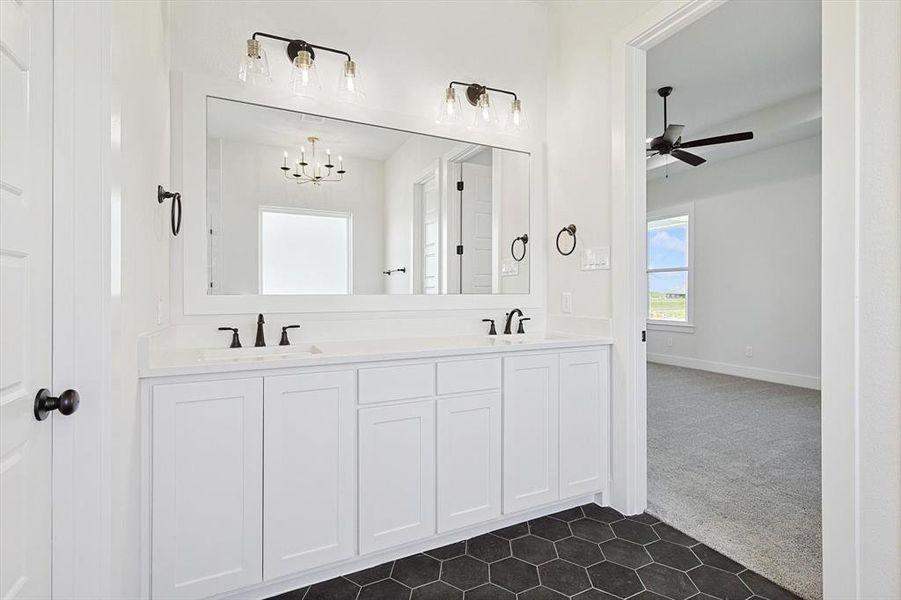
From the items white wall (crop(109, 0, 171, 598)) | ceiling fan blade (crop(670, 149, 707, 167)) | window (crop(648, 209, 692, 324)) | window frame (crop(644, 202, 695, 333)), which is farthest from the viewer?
window (crop(648, 209, 692, 324))

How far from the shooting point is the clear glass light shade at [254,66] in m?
1.93

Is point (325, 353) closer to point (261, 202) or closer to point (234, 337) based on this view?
point (234, 337)

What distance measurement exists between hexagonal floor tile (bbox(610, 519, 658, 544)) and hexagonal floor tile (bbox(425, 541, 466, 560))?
718 mm

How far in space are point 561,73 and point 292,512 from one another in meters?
2.67

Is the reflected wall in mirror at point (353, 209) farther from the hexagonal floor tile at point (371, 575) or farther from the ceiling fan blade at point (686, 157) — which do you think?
the ceiling fan blade at point (686, 157)

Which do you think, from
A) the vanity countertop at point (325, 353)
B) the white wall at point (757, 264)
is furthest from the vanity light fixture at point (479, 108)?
the white wall at point (757, 264)

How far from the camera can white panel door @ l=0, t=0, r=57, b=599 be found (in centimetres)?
90

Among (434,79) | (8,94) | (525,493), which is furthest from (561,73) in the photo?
(8,94)

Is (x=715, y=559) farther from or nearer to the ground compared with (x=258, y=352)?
nearer to the ground

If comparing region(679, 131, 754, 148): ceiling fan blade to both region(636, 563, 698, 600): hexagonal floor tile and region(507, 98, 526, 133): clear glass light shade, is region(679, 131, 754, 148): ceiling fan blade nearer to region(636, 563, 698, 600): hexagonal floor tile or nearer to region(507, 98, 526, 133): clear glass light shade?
region(507, 98, 526, 133): clear glass light shade

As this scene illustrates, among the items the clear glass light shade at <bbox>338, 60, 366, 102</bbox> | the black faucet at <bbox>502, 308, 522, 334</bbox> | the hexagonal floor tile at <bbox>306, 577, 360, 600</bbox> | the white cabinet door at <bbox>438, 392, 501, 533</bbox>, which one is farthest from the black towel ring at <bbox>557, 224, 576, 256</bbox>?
the hexagonal floor tile at <bbox>306, 577, 360, 600</bbox>

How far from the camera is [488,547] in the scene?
1.97m

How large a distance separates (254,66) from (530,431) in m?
2.05

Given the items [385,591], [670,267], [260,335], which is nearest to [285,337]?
[260,335]
